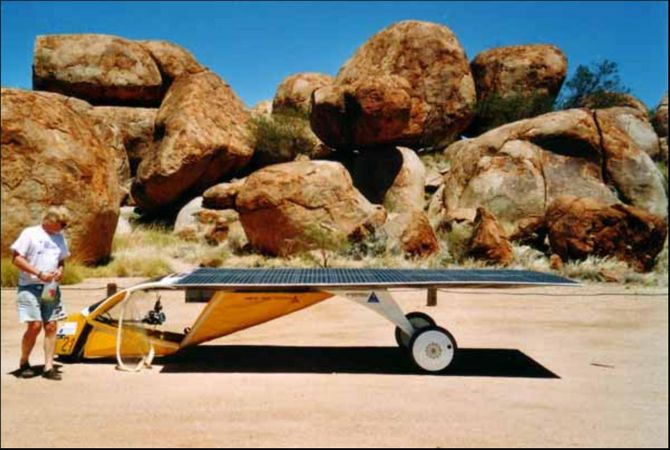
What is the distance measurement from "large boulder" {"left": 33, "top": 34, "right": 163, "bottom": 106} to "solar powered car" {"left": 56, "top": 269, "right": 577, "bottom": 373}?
21277 mm

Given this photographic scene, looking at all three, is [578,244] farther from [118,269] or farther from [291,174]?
[118,269]

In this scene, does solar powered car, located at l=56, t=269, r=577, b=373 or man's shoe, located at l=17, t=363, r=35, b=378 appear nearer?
man's shoe, located at l=17, t=363, r=35, b=378

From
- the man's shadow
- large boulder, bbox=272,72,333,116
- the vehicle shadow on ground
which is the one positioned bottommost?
the vehicle shadow on ground

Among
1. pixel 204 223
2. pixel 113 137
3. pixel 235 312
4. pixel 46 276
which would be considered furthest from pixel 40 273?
pixel 113 137

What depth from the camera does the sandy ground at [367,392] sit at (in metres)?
5.12

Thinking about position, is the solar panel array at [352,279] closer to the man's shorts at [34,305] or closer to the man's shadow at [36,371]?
the man's shorts at [34,305]

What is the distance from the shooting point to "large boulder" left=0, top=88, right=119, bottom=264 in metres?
15.0

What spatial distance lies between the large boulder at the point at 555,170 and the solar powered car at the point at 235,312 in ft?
44.1

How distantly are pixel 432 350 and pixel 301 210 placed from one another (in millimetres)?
11139

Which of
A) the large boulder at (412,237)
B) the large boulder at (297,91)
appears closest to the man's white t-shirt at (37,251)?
the large boulder at (412,237)

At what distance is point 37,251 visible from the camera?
659 centimetres

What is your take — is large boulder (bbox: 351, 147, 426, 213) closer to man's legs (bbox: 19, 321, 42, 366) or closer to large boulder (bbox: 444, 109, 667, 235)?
large boulder (bbox: 444, 109, 667, 235)

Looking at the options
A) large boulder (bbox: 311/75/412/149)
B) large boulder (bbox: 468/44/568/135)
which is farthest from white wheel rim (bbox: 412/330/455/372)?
large boulder (bbox: 468/44/568/135)

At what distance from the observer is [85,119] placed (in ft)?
58.3
